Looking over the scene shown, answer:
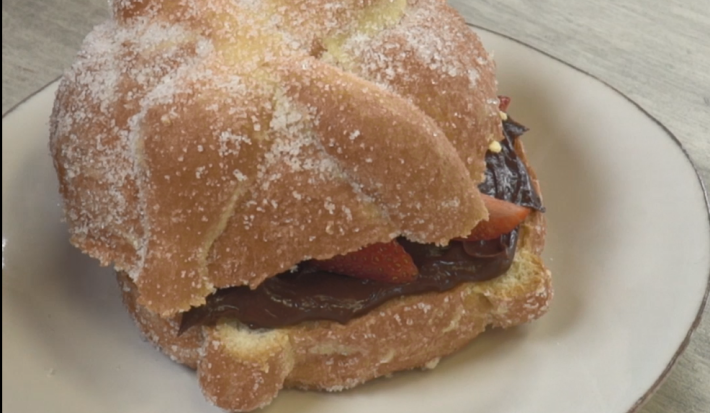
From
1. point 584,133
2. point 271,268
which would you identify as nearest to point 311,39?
point 271,268

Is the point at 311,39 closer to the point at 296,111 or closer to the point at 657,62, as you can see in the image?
the point at 296,111

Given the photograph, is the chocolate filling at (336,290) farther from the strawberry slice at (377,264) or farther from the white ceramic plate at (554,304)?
the white ceramic plate at (554,304)

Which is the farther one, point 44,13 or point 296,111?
point 44,13

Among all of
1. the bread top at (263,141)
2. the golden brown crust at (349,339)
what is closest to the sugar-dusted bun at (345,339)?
the golden brown crust at (349,339)

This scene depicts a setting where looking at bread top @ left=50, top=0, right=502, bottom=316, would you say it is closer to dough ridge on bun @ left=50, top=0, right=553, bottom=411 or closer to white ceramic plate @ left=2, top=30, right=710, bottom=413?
dough ridge on bun @ left=50, top=0, right=553, bottom=411

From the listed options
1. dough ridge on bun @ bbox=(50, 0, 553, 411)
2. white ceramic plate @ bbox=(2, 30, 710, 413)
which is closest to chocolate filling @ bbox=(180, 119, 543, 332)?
dough ridge on bun @ bbox=(50, 0, 553, 411)
